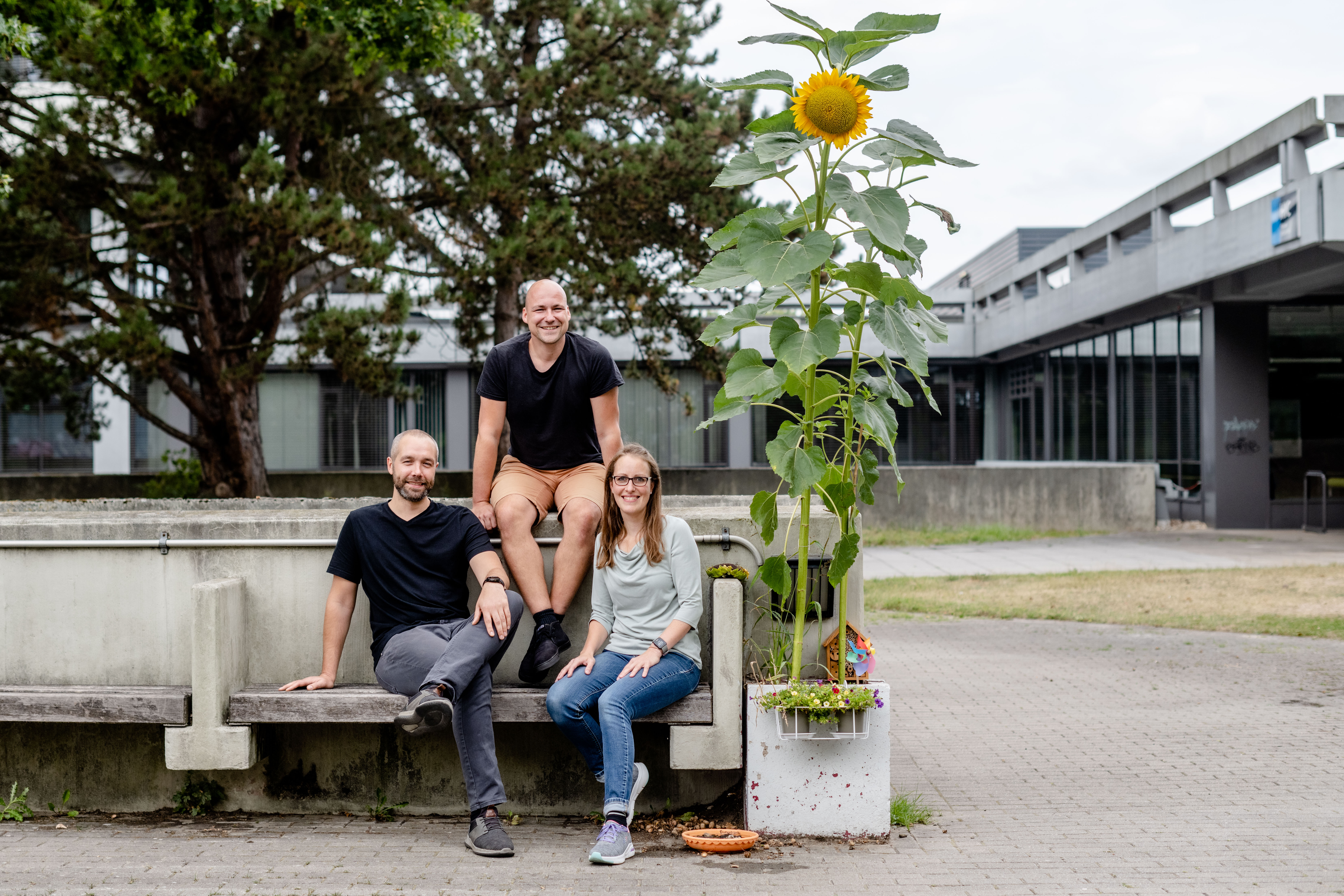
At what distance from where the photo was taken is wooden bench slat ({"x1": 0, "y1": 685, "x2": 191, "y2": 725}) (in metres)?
4.64

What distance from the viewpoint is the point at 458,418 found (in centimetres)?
2902

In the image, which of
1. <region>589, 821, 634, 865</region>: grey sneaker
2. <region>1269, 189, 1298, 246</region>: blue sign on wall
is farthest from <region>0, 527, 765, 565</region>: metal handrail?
<region>1269, 189, 1298, 246</region>: blue sign on wall

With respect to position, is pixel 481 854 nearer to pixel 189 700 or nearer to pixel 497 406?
pixel 189 700

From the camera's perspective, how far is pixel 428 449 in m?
4.85

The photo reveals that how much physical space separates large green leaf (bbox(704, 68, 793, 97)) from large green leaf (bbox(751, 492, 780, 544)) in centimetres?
157

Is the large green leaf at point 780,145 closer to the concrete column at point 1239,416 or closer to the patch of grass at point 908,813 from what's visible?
the patch of grass at point 908,813

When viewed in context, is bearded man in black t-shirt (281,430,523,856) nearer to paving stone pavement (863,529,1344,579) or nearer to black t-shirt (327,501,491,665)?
black t-shirt (327,501,491,665)

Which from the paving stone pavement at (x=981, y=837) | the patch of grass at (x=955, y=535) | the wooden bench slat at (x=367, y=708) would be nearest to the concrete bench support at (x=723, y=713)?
the wooden bench slat at (x=367, y=708)

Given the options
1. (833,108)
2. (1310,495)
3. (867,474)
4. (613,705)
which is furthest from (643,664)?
(1310,495)

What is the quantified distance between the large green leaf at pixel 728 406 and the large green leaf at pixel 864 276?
500 mm

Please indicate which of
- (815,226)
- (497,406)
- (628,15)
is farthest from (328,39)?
(815,226)

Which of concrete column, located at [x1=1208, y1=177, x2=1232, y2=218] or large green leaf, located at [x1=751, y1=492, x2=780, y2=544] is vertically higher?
concrete column, located at [x1=1208, y1=177, x2=1232, y2=218]

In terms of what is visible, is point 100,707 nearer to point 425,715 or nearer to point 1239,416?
point 425,715

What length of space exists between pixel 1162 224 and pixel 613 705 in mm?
18696
